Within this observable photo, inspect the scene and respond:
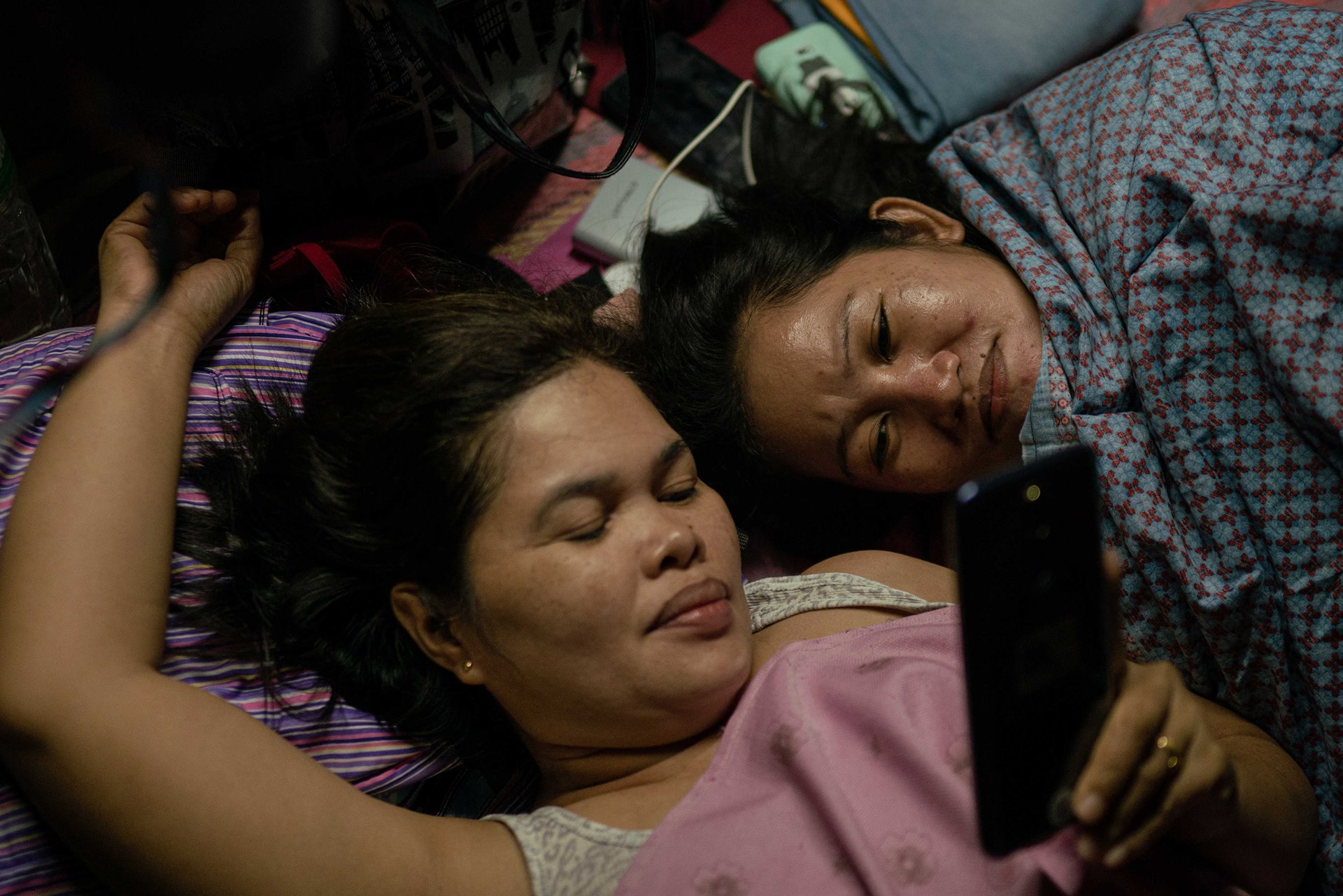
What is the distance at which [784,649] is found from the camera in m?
0.94

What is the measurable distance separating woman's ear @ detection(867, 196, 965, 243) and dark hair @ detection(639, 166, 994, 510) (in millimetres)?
18

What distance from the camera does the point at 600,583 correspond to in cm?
82

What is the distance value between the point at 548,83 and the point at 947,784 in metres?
1.02

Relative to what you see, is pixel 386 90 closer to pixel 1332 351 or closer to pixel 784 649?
pixel 784 649

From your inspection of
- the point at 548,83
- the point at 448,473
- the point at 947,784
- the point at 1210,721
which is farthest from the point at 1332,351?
the point at 548,83

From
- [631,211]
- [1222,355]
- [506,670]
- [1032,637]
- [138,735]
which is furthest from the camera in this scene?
[631,211]

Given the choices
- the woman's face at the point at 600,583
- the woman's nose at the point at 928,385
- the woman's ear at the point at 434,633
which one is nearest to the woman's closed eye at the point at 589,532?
the woman's face at the point at 600,583

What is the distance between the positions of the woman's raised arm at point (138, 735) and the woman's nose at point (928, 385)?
60 centimetres

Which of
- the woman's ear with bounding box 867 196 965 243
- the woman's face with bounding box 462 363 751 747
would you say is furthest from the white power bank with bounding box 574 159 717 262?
the woman's face with bounding box 462 363 751 747

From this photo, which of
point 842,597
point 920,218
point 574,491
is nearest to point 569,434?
point 574,491

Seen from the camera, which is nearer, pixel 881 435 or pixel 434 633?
pixel 434 633

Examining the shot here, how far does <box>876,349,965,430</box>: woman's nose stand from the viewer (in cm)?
107

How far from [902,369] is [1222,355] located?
315mm

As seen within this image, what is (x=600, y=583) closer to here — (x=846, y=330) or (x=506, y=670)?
(x=506, y=670)
